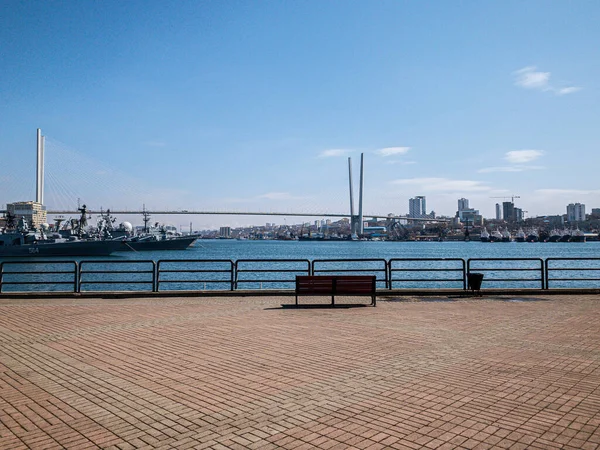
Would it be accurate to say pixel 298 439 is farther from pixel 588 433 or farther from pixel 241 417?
pixel 588 433

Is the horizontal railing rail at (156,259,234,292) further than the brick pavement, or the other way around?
the horizontal railing rail at (156,259,234,292)

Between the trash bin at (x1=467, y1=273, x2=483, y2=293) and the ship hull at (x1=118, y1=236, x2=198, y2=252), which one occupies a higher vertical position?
the trash bin at (x1=467, y1=273, x2=483, y2=293)

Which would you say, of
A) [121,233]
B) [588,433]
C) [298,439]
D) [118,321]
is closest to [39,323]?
[118,321]

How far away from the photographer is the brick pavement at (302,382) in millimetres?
4602

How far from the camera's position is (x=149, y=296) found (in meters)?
16.1

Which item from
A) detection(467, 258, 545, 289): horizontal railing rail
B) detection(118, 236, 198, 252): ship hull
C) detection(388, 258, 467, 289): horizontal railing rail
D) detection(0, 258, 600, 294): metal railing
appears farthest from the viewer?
detection(118, 236, 198, 252): ship hull

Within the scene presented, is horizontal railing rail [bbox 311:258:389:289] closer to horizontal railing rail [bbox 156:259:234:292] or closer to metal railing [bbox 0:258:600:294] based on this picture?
metal railing [bbox 0:258:600:294]

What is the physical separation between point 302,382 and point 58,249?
102761 mm

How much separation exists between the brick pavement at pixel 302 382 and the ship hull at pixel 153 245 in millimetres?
109192

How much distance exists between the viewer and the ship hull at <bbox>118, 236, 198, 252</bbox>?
11712 centimetres

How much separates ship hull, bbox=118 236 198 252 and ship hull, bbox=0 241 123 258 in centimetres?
1150

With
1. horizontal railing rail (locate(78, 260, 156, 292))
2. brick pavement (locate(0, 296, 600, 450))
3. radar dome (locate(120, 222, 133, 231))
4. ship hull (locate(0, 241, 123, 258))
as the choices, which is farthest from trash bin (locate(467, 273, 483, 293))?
radar dome (locate(120, 222, 133, 231))

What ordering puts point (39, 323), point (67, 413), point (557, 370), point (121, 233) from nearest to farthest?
point (67, 413) → point (557, 370) → point (39, 323) → point (121, 233)

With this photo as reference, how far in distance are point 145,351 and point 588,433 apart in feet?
19.7
